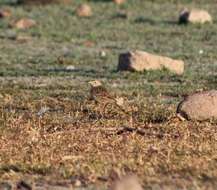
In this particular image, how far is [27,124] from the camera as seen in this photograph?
965 cm

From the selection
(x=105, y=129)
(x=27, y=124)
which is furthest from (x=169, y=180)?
(x=27, y=124)

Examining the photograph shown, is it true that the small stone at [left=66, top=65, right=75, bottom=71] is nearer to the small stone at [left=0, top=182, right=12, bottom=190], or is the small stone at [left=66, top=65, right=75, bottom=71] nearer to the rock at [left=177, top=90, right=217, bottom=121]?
the rock at [left=177, top=90, right=217, bottom=121]

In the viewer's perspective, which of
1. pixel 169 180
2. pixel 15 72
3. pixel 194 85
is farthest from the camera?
pixel 15 72

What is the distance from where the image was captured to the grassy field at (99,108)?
7559 millimetres

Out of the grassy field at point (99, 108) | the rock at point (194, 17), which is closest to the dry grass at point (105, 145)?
the grassy field at point (99, 108)

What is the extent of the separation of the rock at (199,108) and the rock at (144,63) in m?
4.77

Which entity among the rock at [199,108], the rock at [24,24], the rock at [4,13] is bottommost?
the rock at [4,13]

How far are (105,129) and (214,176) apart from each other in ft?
6.99

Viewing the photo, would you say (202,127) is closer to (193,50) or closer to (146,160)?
(146,160)

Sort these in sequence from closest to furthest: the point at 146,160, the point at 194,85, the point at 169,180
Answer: the point at 169,180 → the point at 146,160 → the point at 194,85

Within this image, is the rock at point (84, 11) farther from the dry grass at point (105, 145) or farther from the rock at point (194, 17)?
the dry grass at point (105, 145)

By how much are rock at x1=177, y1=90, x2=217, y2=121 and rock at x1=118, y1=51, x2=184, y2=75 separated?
15.7ft

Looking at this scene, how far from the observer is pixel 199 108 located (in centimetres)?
998

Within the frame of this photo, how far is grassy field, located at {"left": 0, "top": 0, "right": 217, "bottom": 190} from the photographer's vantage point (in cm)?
756
